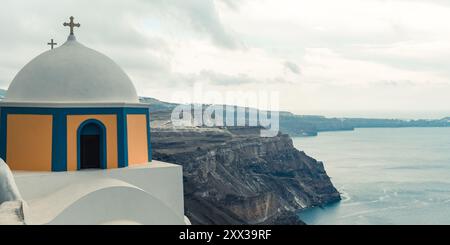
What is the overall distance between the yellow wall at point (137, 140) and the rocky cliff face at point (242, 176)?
84.5ft

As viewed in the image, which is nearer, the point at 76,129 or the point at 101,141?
the point at 76,129

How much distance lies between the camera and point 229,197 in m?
46.8

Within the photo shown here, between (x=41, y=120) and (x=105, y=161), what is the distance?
1754 mm

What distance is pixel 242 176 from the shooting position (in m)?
62.1

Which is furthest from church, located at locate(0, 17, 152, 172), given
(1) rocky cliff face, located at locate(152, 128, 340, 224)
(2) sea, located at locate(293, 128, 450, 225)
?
(2) sea, located at locate(293, 128, 450, 225)

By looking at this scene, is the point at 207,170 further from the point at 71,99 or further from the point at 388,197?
the point at 71,99

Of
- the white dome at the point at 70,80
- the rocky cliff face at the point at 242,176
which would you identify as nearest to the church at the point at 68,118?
the white dome at the point at 70,80

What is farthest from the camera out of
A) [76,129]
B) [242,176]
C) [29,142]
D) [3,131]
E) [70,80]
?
[242,176]

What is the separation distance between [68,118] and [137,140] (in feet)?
5.90

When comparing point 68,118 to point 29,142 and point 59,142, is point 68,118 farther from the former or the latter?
point 29,142

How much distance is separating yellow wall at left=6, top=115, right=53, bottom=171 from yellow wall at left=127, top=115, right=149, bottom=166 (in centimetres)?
186

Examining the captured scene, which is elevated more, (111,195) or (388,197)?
(111,195)

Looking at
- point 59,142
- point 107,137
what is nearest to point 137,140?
point 107,137
